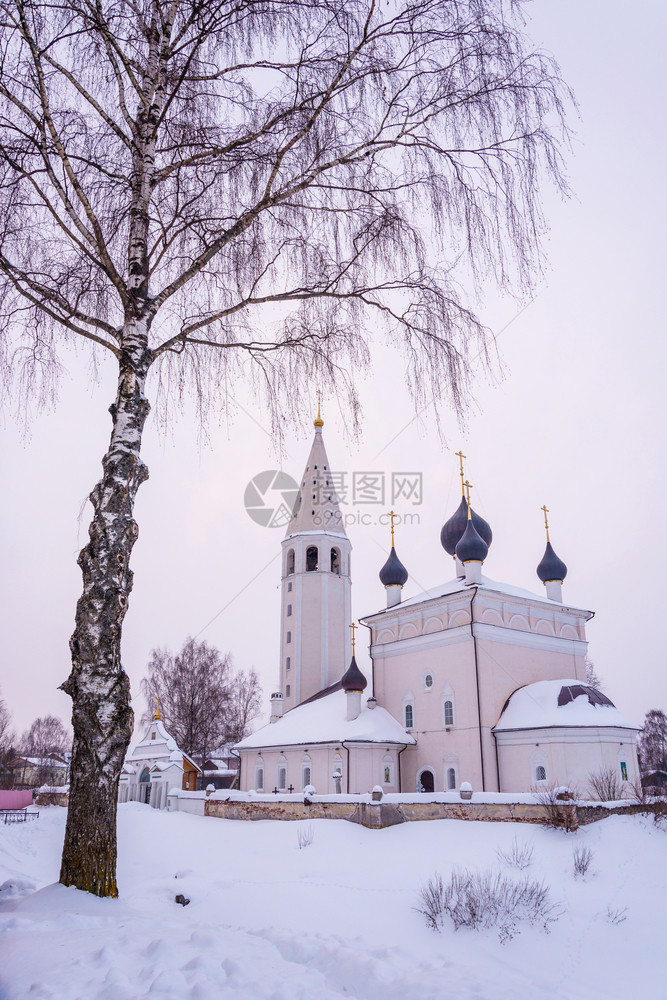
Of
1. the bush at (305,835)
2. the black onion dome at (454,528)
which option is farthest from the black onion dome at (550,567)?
the bush at (305,835)

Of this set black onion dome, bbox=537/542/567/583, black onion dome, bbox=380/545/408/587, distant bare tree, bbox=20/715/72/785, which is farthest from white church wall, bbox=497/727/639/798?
distant bare tree, bbox=20/715/72/785

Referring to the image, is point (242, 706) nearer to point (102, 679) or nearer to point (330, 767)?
point (330, 767)

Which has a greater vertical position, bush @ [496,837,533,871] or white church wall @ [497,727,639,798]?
white church wall @ [497,727,639,798]

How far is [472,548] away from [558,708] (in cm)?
652

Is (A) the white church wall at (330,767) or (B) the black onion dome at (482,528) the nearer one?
(A) the white church wall at (330,767)

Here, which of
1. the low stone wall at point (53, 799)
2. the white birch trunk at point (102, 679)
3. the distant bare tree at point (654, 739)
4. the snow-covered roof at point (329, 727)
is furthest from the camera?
the distant bare tree at point (654, 739)

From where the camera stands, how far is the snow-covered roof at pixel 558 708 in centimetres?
2155

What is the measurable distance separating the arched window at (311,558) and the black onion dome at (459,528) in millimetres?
6467

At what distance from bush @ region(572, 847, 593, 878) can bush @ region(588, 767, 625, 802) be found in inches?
221

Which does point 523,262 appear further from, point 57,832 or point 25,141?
point 57,832

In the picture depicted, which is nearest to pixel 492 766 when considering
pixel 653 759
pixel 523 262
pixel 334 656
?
pixel 334 656

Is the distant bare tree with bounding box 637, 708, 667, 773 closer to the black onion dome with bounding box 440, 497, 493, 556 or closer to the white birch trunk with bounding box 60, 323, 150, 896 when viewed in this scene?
the black onion dome with bounding box 440, 497, 493, 556

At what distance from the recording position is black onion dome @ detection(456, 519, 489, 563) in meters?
26.2

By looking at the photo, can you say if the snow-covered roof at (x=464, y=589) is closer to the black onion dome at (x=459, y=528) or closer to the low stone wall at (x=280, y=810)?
the black onion dome at (x=459, y=528)
